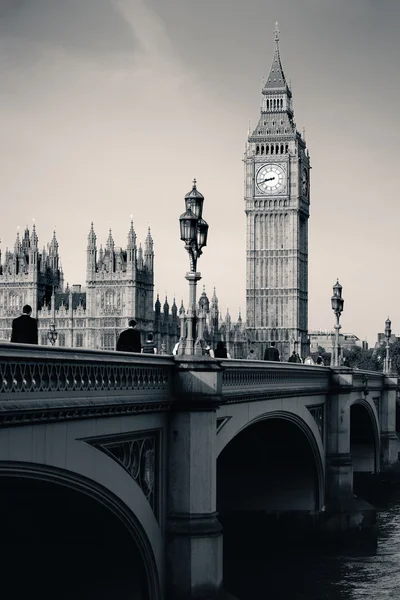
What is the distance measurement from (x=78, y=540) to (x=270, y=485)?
15.6 m

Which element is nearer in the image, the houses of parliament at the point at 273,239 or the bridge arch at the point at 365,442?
the bridge arch at the point at 365,442

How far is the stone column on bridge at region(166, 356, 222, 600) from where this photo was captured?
57.9ft

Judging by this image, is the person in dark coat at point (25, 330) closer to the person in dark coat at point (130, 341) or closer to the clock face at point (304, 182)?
the person in dark coat at point (130, 341)

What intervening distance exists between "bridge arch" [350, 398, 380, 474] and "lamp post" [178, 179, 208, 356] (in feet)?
112

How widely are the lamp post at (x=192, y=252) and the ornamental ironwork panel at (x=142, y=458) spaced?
5.45 ft

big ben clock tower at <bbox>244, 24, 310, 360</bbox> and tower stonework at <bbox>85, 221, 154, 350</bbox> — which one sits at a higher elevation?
big ben clock tower at <bbox>244, 24, 310, 360</bbox>

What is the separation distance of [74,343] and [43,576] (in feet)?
304

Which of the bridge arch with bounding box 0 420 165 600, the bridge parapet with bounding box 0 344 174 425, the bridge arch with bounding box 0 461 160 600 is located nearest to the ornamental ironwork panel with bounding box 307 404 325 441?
the bridge arch with bounding box 0 461 160 600

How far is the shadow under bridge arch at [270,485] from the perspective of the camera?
3281cm

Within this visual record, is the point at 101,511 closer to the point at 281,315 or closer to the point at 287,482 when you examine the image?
the point at 287,482

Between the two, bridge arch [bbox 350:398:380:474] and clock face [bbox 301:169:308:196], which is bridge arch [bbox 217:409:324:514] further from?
clock face [bbox 301:169:308:196]

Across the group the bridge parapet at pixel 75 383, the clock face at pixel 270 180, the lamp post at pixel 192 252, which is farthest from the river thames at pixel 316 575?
the clock face at pixel 270 180

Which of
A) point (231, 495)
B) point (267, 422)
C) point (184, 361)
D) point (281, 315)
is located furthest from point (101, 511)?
point (281, 315)

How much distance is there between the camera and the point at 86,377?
46.5ft
